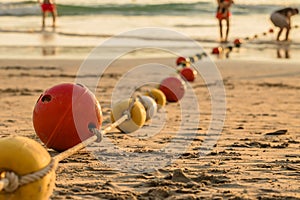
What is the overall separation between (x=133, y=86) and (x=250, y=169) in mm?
6752

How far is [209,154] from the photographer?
19.9 ft

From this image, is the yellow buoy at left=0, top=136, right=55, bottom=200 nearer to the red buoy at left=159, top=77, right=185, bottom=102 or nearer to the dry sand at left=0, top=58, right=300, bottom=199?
the dry sand at left=0, top=58, right=300, bottom=199

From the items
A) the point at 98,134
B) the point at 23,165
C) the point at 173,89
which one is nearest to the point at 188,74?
the point at 173,89

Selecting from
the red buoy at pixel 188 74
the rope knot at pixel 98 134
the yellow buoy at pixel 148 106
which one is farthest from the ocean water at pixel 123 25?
the rope knot at pixel 98 134

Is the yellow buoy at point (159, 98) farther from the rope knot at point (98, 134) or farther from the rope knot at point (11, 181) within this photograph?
the rope knot at point (11, 181)

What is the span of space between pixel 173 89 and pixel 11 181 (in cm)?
666

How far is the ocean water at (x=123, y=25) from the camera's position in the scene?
67.0 ft

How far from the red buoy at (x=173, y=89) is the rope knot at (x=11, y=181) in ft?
21.4

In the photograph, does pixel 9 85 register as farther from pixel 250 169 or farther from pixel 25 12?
pixel 25 12

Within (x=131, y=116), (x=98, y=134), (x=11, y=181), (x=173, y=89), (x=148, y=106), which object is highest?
(x=11, y=181)

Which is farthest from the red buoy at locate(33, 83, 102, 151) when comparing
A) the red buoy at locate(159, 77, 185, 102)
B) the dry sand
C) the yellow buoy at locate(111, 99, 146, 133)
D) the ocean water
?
the ocean water

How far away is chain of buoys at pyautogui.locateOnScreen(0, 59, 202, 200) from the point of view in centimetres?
385

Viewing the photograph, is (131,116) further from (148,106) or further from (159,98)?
(159,98)

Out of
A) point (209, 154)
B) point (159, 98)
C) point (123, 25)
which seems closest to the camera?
point (209, 154)
